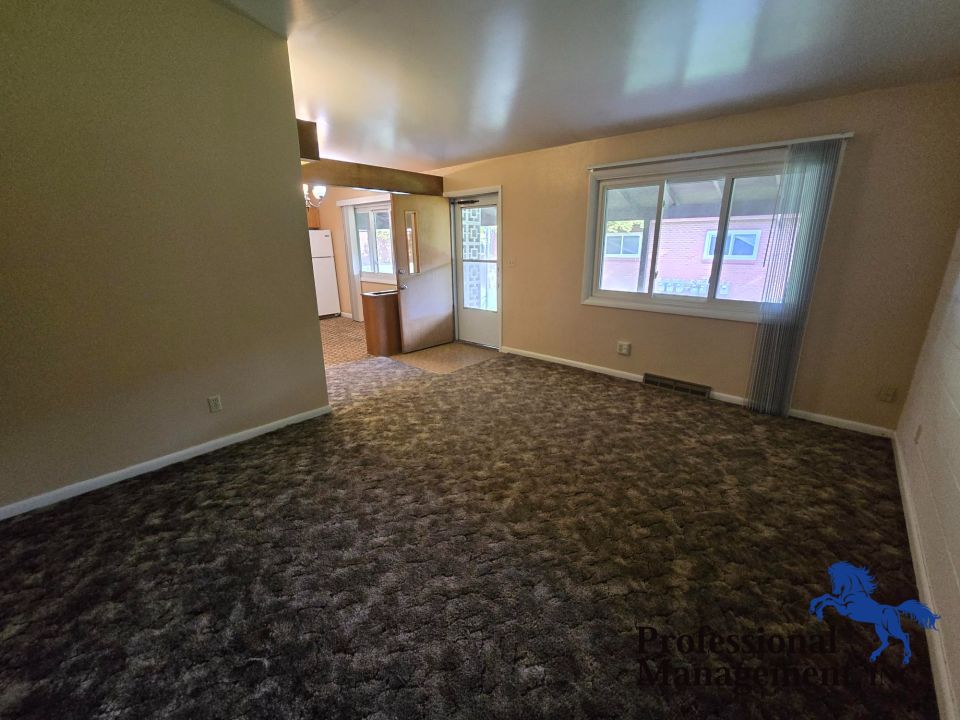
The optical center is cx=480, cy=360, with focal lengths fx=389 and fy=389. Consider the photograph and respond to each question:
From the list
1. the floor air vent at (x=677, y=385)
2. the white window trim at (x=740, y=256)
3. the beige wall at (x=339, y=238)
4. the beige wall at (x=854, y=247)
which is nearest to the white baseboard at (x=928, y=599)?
the beige wall at (x=854, y=247)

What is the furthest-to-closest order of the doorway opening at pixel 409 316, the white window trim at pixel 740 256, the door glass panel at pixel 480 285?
the door glass panel at pixel 480 285
the doorway opening at pixel 409 316
the white window trim at pixel 740 256

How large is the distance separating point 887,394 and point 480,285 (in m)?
4.12

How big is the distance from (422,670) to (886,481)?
2.85 metres

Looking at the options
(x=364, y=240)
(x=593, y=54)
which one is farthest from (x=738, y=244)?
(x=364, y=240)

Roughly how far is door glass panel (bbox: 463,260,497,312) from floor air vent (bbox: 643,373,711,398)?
7.16 ft

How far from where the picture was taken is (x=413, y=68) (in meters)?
2.50

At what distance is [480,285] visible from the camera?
5398mm

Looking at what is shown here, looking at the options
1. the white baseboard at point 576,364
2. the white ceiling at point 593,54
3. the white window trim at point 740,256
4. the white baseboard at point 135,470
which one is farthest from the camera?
the white baseboard at point 576,364

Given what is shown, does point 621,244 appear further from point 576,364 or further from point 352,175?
point 352,175

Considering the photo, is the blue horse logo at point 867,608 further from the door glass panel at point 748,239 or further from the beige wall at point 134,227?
the beige wall at point 134,227

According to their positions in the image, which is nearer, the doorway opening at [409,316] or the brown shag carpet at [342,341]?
the doorway opening at [409,316]

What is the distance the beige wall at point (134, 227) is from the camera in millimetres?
1903

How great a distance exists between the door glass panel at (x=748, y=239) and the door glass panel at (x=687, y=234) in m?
0.11

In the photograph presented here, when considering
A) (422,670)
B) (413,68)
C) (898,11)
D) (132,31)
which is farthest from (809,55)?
(132,31)
